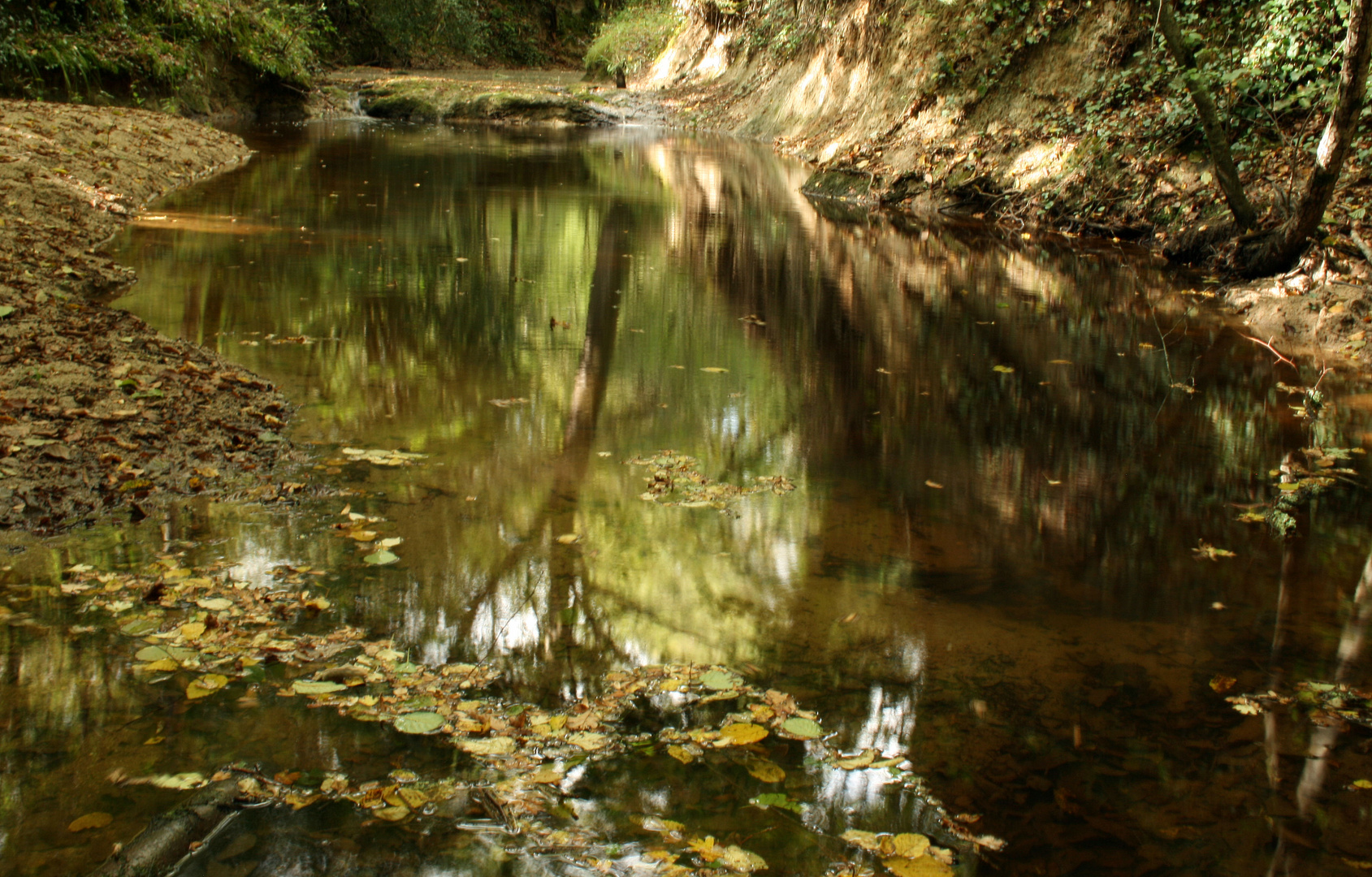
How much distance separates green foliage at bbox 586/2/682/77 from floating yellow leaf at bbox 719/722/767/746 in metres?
37.7

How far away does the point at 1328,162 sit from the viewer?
8203 mm

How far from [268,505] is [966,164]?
1253 cm

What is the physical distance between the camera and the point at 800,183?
56.2 feet

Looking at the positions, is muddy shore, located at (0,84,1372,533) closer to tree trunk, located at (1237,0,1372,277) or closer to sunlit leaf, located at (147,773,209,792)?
tree trunk, located at (1237,0,1372,277)

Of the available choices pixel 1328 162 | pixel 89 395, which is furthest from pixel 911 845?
pixel 1328 162

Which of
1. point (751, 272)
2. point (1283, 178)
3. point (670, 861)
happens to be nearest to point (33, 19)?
point (751, 272)

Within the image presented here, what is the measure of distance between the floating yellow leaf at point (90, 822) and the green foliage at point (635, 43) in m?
38.1

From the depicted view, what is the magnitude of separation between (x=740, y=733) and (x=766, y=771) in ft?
0.61

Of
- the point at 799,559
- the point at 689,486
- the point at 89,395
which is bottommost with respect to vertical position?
the point at 799,559

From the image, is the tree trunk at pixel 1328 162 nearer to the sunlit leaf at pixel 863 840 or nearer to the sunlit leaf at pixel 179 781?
the sunlit leaf at pixel 863 840

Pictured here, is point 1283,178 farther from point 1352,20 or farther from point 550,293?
point 550,293

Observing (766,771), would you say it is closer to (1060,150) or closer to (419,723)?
(419,723)

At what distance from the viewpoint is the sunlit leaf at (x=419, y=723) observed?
2.85 m

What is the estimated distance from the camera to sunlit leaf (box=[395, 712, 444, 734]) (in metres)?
2.85
